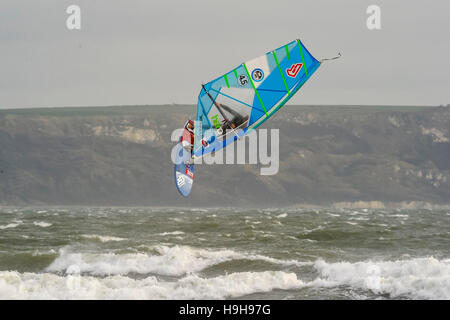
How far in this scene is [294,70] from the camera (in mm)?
28172

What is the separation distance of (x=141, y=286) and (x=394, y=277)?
851cm

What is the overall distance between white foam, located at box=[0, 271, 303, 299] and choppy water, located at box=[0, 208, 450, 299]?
33mm

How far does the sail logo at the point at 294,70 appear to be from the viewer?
28.1 metres

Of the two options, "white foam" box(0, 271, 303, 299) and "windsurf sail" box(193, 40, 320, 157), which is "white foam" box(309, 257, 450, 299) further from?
"windsurf sail" box(193, 40, 320, 157)

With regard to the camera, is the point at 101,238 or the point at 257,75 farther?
the point at 101,238

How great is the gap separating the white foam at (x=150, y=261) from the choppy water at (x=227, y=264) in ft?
0.14

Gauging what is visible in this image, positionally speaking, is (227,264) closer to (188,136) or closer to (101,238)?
(188,136)

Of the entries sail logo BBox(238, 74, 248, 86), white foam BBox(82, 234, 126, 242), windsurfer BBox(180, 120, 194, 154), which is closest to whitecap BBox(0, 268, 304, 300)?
A: windsurfer BBox(180, 120, 194, 154)

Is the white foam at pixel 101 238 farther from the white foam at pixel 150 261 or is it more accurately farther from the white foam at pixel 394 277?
the white foam at pixel 394 277

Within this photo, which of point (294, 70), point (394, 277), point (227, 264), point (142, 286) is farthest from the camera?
point (227, 264)

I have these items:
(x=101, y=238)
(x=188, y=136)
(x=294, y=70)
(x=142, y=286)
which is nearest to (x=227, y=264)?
(x=188, y=136)

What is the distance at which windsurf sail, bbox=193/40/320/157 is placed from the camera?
1105 inches
